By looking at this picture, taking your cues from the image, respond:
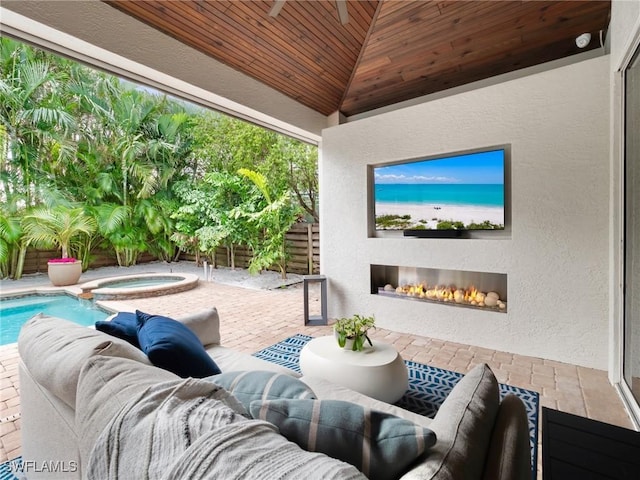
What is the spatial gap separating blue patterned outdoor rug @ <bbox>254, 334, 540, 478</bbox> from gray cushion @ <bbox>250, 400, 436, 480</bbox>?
1420 mm

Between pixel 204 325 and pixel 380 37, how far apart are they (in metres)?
3.61

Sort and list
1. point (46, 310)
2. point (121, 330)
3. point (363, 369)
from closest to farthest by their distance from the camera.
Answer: point (121, 330) < point (363, 369) < point (46, 310)

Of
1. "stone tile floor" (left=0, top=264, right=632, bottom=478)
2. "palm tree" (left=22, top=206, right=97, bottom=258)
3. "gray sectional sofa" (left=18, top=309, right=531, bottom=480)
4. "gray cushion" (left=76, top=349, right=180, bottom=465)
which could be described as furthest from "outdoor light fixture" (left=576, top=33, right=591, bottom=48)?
"palm tree" (left=22, top=206, right=97, bottom=258)

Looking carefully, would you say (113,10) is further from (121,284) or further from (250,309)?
(121,284)

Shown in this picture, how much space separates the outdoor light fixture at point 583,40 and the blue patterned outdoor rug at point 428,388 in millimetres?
3220

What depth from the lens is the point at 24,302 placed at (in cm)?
525

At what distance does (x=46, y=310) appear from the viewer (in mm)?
5004

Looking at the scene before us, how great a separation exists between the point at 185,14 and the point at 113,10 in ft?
1.80

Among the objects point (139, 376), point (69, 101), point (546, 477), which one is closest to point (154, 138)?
point (69, 101)

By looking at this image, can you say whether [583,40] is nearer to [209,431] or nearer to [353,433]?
[353,433]

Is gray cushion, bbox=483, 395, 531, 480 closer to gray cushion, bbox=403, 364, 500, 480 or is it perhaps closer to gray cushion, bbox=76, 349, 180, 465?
gray cushion, bbox=403, 364, 500, 480

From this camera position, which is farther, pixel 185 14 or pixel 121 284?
pixel 121 284

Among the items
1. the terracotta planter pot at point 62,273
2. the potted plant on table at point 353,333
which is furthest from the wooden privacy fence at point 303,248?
the potted plant on table at point 353,333

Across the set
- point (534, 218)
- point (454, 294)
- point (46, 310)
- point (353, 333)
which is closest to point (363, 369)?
point (353, 333)
